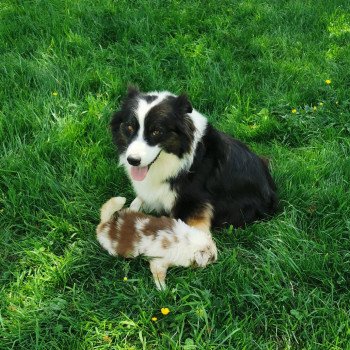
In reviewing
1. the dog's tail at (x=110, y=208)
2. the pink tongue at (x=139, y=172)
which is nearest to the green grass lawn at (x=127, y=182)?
the dog's tail at (x=110, y=208)

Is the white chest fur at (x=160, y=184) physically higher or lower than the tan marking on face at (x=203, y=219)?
higher

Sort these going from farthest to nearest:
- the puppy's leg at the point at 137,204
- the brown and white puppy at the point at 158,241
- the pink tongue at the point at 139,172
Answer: the puppy's leg at the point at 137,204, the pink tongue at the point at 139,172, the brown and white puppy at the point at 158,241

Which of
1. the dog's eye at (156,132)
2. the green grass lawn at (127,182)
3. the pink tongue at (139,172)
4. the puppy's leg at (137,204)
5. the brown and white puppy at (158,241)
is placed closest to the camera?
the green grass lawn at (127,182)

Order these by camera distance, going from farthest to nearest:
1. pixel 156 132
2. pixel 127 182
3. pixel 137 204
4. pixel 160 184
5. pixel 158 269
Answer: pixel 127 182, pixel 137 204, pixel 160 184, pixel 156 132, pixel 158 269

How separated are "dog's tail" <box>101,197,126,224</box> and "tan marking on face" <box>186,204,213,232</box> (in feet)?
1.52

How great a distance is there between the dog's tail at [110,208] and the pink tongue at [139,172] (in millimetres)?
199

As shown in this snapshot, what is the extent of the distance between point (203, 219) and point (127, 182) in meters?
0.74

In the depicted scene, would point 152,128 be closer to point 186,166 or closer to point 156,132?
point 156,132

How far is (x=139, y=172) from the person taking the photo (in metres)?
2.67

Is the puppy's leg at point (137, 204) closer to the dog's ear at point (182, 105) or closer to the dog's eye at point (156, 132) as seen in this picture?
the dog's eye at point (156, 132)

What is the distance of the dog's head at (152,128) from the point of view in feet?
8.30

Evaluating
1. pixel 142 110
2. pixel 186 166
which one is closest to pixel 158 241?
pixel 186 166

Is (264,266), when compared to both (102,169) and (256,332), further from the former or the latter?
(102,169)

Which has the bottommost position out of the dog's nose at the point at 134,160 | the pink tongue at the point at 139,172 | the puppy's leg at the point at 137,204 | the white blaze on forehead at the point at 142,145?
the puppy's leg at the point at 137,204
